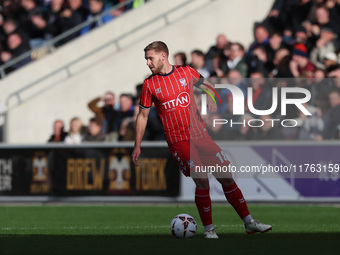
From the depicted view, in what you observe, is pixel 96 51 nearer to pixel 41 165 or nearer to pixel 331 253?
pixel 41 165

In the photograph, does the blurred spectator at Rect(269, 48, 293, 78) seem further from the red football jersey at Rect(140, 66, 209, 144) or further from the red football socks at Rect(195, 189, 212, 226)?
the red football socks at Rect(195, 189, 212, 226)

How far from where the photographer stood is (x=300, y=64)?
1678cm

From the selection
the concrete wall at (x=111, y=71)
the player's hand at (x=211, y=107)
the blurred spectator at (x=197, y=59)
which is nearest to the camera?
the player's hand at (x=211, y=107)

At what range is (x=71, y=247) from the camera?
8.66m

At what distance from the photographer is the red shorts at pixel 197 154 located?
32.5 ft

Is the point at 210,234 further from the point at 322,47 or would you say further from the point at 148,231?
the point at 322,47

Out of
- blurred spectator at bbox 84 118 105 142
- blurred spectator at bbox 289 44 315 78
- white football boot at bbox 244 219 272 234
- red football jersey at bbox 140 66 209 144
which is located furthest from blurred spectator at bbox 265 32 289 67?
white football boot at bbox 244 219 272 234

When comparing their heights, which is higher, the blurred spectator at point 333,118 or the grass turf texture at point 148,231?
the blurred spectator at point 333,118

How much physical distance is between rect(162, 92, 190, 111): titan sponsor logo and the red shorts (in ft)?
1.36

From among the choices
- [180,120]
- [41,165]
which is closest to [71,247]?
[180,120]

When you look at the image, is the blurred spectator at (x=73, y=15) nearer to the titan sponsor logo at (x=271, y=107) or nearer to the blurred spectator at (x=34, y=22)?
the blurred spectator at (x=34, y=22)

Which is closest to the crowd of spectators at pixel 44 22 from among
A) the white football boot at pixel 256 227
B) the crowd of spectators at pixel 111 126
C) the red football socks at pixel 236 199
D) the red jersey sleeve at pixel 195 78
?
the crowd of spectators at pixel 111 126

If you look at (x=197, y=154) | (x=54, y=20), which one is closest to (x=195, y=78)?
(x=197, y=154)

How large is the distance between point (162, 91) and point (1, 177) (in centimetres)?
741
